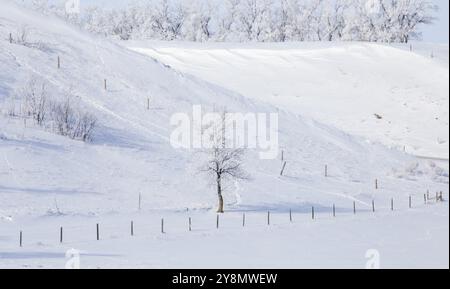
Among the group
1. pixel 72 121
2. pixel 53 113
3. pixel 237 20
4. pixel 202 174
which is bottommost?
pixel 202 174

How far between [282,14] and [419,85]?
54.0 metres

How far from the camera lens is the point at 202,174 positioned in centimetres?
5609

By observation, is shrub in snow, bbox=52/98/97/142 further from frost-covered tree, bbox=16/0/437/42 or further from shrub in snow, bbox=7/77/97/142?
frost-covered tree, bbox=16/0/437/42

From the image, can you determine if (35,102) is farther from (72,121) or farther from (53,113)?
(72,121)

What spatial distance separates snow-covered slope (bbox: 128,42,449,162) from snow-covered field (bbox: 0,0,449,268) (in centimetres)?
38

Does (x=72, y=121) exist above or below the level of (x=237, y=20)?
below

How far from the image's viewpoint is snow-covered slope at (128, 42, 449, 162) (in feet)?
266

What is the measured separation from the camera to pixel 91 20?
6088 inches

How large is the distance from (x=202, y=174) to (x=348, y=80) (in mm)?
47814

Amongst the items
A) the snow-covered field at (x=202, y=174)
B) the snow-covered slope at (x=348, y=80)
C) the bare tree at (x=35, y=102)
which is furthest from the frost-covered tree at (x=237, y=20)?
the bare tree at (x=35, y=102)

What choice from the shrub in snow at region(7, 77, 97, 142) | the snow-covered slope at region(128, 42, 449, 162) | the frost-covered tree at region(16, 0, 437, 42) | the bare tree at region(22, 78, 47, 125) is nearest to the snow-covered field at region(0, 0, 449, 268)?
the snow-covered slope at region(128, 42, 449, 162)

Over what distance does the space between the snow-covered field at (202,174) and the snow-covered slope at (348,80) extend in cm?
38

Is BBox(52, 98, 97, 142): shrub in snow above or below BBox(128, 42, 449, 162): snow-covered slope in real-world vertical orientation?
below

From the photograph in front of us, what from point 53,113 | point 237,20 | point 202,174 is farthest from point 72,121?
point 237,20
